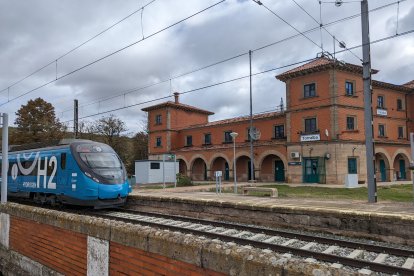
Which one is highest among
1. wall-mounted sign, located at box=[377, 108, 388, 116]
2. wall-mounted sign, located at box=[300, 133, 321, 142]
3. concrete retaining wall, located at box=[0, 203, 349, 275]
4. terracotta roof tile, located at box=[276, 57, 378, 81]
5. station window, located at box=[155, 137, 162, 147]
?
terracotta roof tile, located at box=[276, 57, 378, 81]

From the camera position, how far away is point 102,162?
1395 cm

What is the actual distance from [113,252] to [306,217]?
692cm

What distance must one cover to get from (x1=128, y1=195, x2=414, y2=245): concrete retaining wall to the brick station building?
20.7m

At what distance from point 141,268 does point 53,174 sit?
11141 millimetres

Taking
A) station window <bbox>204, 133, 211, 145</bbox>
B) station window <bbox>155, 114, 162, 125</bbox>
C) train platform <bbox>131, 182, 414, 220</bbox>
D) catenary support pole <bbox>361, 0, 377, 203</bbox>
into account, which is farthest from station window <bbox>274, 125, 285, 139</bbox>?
catenary support pole <bbox>361, 0, 377, 203</bbox>

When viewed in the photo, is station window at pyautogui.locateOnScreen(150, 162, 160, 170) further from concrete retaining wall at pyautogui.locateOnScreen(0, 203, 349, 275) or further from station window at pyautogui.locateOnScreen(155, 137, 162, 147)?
concrete retaining wall at pyautogui.locateOnScreen(0, 203, 349, 275)

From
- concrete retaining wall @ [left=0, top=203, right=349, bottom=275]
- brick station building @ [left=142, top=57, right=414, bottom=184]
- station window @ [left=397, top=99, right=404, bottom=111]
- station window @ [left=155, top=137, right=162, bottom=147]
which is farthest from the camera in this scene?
station window @ [left=155, top=137, right=162, bottom=147]

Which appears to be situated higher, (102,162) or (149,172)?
(102,162)

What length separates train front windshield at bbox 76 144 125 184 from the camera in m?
13.5

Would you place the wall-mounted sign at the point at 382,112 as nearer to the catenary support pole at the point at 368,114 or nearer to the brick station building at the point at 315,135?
the brick station building at the point at 315,135

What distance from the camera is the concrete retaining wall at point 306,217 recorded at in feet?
28.8

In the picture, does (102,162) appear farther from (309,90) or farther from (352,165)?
(352,165)

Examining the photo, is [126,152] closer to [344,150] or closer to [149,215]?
[344,150]

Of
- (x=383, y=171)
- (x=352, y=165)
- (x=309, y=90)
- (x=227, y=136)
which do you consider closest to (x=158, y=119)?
(x=227, y=136)
